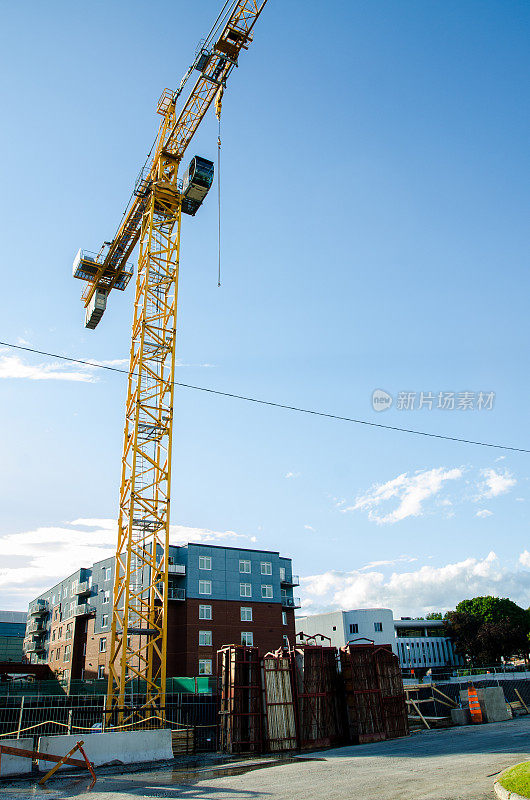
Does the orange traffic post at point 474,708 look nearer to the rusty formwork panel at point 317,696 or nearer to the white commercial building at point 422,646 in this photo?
the rusty formwork panel at point 317,696

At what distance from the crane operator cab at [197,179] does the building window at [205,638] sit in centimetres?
3354

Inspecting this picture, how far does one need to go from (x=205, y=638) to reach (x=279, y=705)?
28836mm

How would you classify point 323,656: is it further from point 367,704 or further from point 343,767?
point 343,767

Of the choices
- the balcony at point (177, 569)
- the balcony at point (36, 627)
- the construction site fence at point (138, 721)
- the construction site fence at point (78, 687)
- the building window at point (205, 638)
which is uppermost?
the balcony at point (177, 569)

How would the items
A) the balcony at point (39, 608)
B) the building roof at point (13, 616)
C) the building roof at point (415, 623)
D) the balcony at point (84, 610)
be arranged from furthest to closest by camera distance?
the building roof at point (13, 616)
the building roof at point (415, 623)
the balcony at point (39, 608)
the balcony at point (84, 610)

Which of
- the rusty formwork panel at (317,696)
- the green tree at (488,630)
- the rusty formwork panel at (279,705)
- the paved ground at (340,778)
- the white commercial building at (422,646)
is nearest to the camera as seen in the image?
the paved ground at (340,778)

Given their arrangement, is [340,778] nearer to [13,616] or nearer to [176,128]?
[176,128]

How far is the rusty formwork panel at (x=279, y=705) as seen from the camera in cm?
1997

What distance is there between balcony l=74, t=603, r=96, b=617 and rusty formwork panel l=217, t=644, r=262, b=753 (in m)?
38.0

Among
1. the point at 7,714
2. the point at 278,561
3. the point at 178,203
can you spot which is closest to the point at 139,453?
the point at 7,714

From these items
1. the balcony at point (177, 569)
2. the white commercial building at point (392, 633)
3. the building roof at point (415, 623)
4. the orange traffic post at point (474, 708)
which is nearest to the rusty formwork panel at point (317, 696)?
the orange traffic post at point (474, 708)

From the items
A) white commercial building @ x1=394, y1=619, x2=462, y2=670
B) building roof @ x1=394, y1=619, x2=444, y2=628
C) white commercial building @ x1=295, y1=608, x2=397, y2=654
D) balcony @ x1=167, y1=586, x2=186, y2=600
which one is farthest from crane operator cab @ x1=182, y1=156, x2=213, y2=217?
building roof @ x1=394, y1=619, x2=444, y2=628

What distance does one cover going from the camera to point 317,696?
21.1 metres

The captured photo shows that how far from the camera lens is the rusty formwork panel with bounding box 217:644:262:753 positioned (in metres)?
20.0
